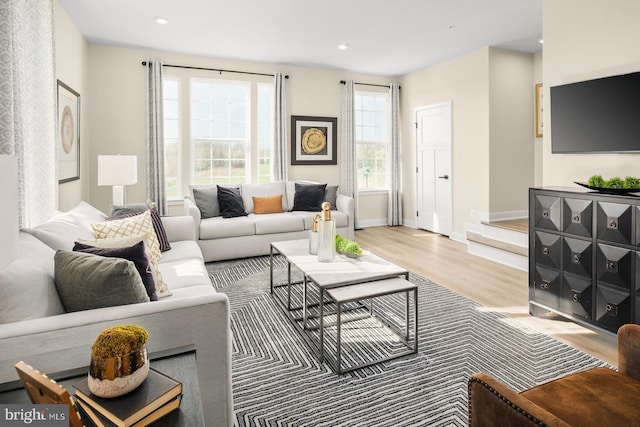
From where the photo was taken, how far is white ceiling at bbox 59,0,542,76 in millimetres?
3887

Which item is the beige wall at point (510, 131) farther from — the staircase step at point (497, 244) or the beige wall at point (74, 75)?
the beige wall at point (74, 75)

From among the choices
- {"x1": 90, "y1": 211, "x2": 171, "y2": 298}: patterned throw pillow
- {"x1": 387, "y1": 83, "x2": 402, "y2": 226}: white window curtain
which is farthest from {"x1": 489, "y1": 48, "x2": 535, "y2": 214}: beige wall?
{"x1": 90, "y1": 211, "x2": 171, "y2": 298}: patterned throw pillow

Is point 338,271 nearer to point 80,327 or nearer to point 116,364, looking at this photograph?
point 80,327

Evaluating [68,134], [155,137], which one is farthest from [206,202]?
[68,134]

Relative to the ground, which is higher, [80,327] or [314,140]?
[314,140]

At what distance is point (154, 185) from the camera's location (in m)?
5.37

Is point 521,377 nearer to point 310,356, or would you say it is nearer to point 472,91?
point 310,356

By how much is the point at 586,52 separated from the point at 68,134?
5.00m

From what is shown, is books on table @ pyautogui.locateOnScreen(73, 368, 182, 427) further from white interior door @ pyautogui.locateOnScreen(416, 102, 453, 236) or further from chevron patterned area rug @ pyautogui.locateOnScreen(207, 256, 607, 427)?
white interior door @ pyautogui.locateOnScreen(416, 102, 453, 236)

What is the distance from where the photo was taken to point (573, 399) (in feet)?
4.08

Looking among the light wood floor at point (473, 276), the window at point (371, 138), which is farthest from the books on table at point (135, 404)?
the window at point (371, 138)

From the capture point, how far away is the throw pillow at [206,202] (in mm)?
4988

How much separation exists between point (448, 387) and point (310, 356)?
32.3 inches

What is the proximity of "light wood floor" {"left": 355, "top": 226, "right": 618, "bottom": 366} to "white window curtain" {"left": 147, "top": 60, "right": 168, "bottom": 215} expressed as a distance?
3016 millimetres
